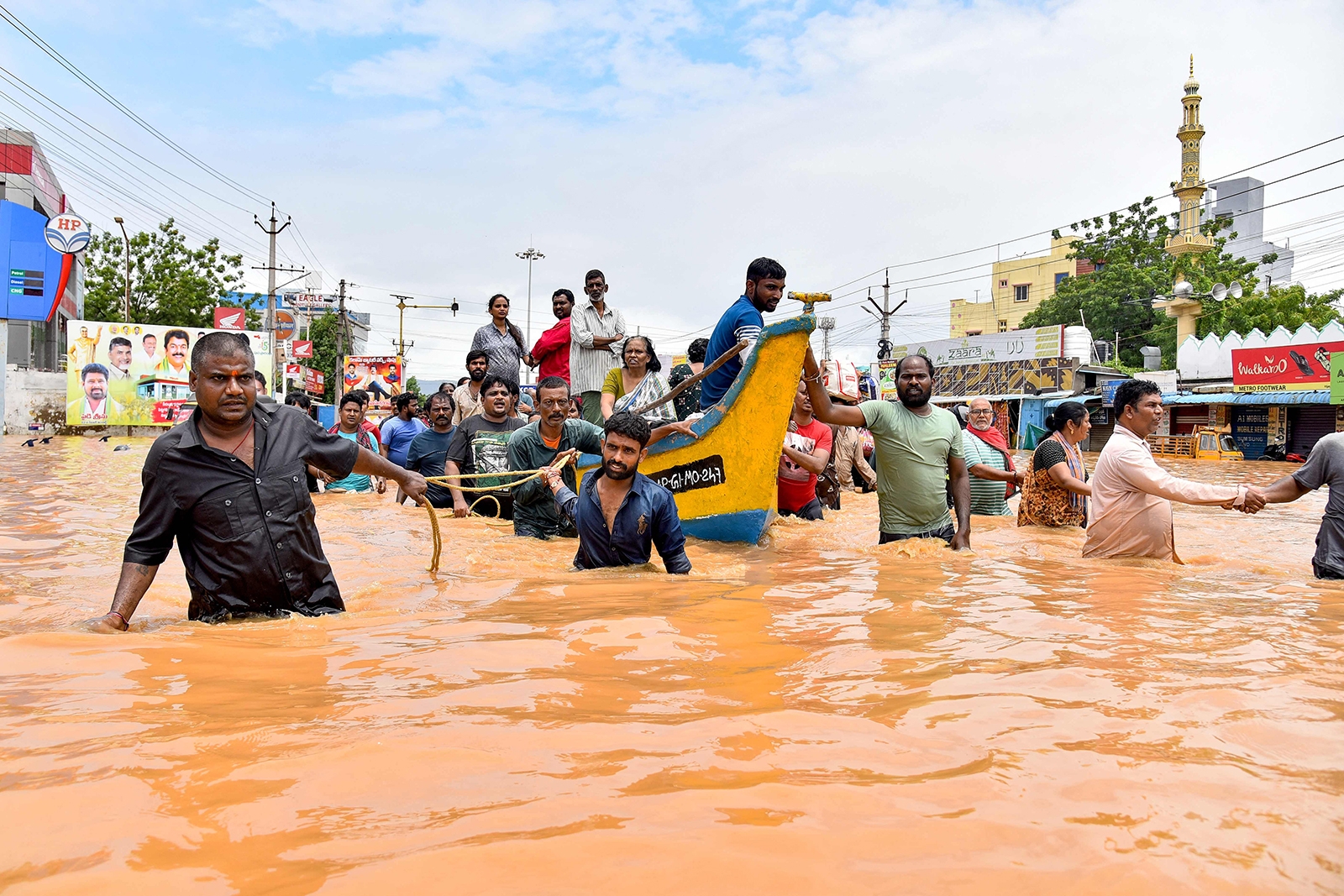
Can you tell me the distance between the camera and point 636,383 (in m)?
7.93

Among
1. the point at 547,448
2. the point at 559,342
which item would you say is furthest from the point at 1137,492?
the point at 559,342

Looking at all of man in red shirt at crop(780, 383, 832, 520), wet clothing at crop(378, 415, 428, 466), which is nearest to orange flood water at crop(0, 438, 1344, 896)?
man in red shirt at crop(780, 383, 832, 520)

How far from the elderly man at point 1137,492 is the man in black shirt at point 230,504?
460 centimetres

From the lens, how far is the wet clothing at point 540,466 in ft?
23.3

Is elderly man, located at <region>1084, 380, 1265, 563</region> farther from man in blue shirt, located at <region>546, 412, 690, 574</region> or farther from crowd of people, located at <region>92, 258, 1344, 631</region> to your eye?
man in blue shirt, located at <region>546, 412, 690, 574</region>

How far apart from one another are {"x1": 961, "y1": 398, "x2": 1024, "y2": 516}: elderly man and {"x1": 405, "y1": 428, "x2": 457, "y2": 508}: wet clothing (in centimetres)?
528

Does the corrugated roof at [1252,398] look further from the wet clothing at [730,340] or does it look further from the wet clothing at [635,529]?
the wet clothing at [635,529]

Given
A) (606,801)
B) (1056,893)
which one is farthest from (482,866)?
(1056,893)

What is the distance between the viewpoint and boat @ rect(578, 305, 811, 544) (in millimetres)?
5930

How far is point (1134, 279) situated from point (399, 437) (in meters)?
41.2

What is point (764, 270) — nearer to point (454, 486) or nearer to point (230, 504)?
point (454, 486)

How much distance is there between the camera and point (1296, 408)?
2639 centimetres

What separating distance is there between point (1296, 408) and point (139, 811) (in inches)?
1252

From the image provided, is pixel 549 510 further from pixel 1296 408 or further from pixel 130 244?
pixel 130 244
